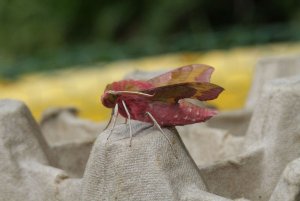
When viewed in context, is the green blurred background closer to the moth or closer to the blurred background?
the blurred background

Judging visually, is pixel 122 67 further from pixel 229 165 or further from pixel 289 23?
pixel 229 165

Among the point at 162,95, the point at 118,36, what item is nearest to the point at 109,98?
the point at 162,95

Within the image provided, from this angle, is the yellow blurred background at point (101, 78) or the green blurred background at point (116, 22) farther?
the green blurred background at point (116, 22)

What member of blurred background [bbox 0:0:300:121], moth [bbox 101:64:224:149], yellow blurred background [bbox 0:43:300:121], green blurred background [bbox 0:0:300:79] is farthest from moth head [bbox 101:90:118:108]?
green blurred background [bbox 0:0:300:79]

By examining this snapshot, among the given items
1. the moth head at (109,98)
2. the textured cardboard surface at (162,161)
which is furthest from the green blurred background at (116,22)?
the moth head at (109,98)

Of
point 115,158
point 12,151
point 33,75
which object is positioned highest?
point 115,158

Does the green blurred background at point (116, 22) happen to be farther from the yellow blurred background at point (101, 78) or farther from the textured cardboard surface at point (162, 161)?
the textured cardboard surface at point (162, 161)

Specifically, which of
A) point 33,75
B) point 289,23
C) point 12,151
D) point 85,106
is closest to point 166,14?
point 289,23
